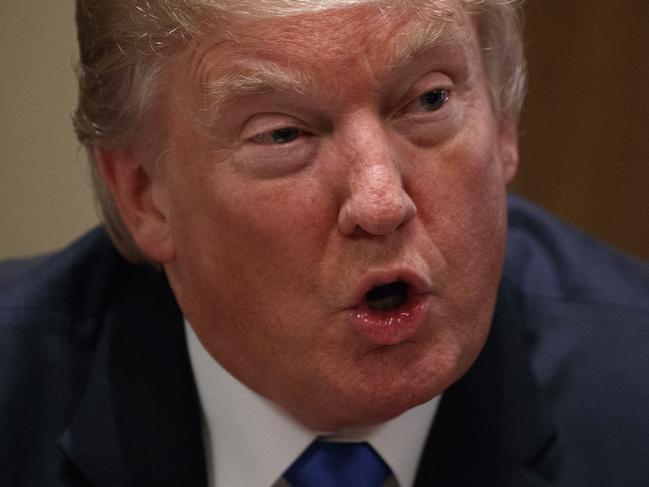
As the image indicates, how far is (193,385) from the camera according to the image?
152cm

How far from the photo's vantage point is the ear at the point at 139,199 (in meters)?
1.41

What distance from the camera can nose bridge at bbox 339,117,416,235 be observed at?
1185 millimetres

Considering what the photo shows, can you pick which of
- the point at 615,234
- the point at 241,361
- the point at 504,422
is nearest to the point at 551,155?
the point at 615,234

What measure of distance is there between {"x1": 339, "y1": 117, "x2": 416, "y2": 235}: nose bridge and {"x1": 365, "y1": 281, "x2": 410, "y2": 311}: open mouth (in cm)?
9

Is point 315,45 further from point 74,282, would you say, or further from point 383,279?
point 74,282

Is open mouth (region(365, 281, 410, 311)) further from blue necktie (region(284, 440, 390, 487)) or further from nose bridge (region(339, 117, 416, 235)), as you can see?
blue necktie (region(284, 440, 390, 487))

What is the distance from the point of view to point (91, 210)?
2.14 metres

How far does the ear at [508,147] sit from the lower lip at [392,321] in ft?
0.84

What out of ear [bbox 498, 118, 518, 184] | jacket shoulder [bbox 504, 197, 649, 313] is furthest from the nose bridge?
jacket shoulder [bbox 504, 197, 649, 313]

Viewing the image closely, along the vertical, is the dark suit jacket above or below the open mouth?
below

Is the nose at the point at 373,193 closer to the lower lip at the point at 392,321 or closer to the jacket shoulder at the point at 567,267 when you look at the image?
the lower lip at the point at 392,321

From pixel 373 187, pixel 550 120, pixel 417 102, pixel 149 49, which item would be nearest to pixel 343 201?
pixel 373 187

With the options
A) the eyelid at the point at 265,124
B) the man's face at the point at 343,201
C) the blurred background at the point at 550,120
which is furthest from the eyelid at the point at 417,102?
the blurred background at the point at 550,120

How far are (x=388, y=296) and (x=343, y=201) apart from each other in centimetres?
13
